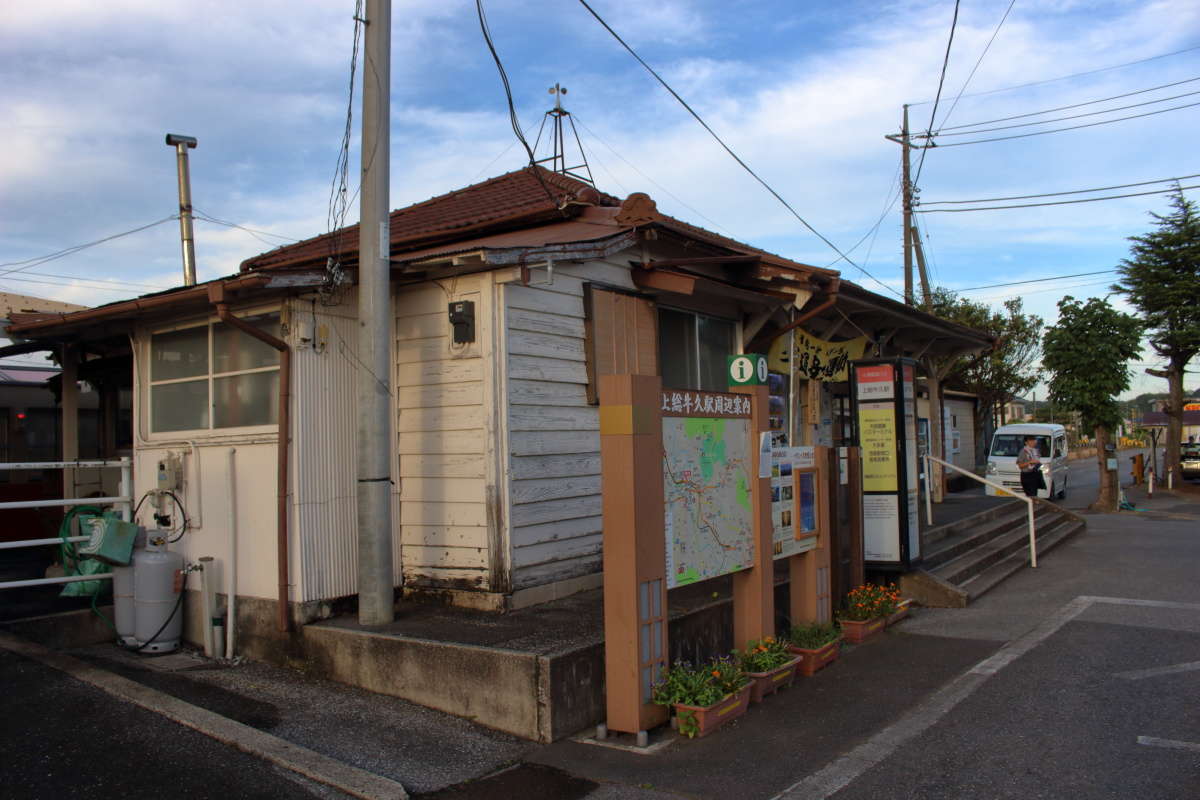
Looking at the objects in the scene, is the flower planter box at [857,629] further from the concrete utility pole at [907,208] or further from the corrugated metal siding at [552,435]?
the concrete utility pole at [907,208]

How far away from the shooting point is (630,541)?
4898 mm

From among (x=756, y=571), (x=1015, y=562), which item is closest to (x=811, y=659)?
(x=756, y=571)

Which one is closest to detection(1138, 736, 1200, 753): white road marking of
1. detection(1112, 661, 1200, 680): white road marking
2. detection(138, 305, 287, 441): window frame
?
detection(1112, 661, 1200, 680): white road marking

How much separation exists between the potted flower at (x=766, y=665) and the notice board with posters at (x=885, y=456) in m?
3.06

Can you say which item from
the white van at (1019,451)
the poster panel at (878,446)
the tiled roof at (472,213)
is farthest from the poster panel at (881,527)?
the white van at (1019,451)

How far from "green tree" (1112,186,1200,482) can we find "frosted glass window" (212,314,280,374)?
2341 centimetres

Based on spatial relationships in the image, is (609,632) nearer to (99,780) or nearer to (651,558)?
(651,558)

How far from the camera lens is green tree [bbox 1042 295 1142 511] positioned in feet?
59.3

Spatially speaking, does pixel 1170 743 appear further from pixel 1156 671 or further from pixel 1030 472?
pixel 1030 472

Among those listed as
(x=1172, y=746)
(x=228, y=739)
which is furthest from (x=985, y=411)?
(x=228, y=739)

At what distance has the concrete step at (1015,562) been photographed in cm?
951

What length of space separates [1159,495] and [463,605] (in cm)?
2289

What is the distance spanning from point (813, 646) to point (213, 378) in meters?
5.69

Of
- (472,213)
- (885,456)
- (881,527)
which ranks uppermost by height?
(472,213)
